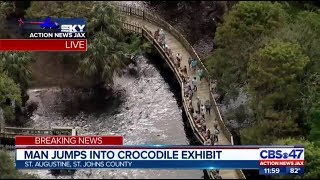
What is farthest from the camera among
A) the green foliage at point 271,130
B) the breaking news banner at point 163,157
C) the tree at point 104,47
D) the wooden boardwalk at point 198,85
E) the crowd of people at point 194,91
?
the tree at point 104,47

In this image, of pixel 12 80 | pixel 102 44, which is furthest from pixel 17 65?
pixel 102 44

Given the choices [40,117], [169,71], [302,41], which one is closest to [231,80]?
[302,41]

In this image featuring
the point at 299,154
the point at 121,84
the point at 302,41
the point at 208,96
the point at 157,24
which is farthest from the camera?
the point at 157,24

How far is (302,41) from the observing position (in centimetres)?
7744

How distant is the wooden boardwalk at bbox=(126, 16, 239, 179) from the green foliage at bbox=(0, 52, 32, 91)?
19646 millimetres

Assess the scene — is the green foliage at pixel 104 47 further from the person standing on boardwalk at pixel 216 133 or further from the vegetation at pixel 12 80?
the person standing on boardwalk at pixel 216 133

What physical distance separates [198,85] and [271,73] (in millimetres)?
15446

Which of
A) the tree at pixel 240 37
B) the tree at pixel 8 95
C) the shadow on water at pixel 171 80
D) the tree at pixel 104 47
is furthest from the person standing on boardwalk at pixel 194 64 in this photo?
the tree at pixel 8 95

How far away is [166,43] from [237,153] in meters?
34.8

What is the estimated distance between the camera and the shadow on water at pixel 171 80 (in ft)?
265

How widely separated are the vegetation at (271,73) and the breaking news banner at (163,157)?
285 cm

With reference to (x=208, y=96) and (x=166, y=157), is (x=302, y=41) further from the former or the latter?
(x=166, y=157)

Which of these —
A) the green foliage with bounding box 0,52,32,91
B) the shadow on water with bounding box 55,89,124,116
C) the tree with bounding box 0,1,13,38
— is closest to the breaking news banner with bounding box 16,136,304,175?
the green foliage with bounding box 0,52,32,91
